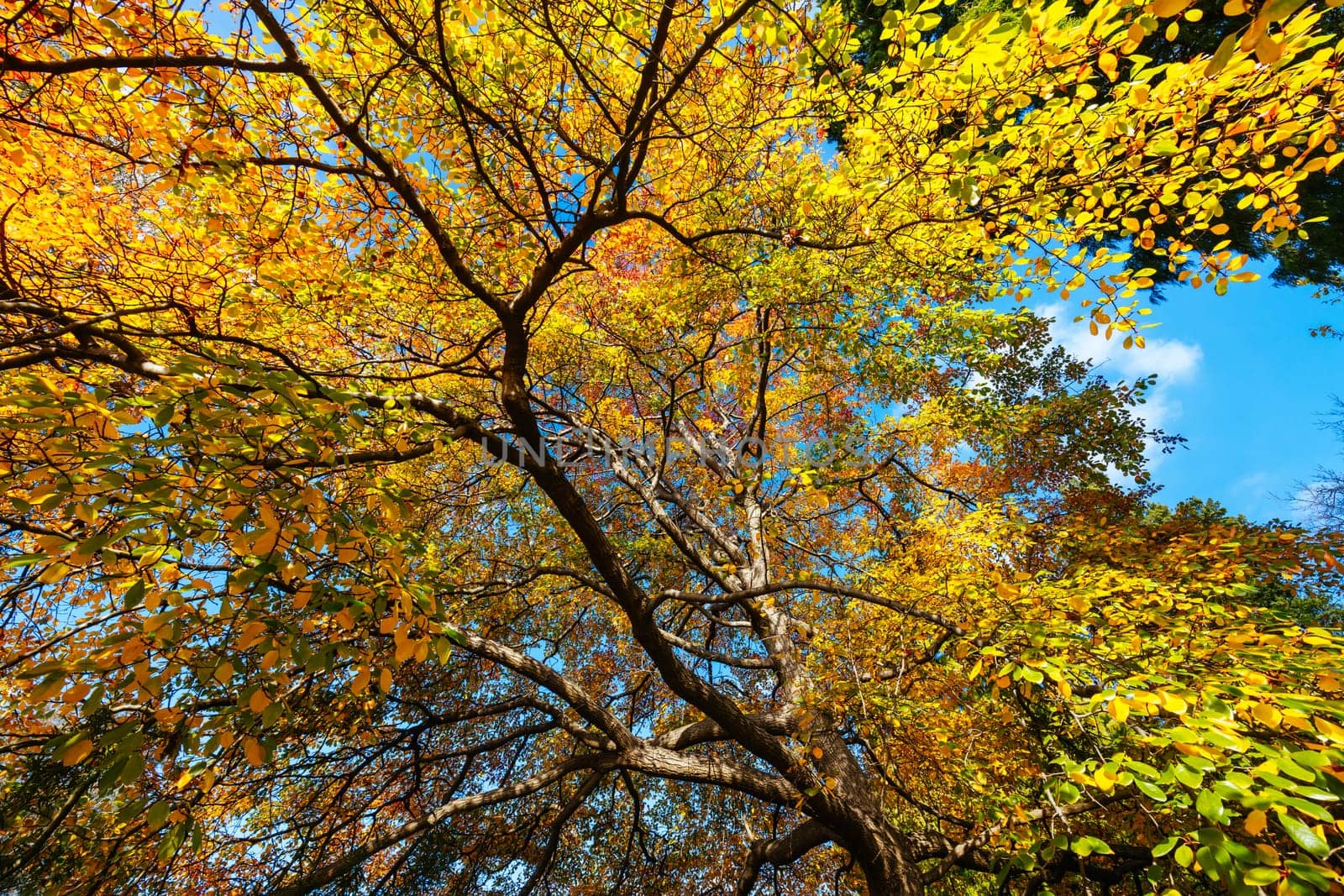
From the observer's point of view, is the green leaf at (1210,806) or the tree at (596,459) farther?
the tree at (596,459)

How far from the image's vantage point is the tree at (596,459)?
1.92 m

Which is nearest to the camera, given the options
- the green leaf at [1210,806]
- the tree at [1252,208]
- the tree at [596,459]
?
the green leaf at [1210,806]

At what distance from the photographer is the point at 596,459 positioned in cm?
798

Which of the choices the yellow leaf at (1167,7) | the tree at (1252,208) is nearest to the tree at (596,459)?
the yellow leaf at (1167,7)

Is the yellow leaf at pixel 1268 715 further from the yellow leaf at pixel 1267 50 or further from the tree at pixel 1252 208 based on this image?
the tree at pixel 1252 208

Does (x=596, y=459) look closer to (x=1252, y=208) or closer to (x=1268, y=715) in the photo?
(x=1268, y=715)

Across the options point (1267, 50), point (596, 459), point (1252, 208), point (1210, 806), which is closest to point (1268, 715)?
point (1210, 806)

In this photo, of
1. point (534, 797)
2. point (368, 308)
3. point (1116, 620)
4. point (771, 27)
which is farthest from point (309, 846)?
point (771, 27)

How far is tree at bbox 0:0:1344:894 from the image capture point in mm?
1923

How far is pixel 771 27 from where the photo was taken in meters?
2.33

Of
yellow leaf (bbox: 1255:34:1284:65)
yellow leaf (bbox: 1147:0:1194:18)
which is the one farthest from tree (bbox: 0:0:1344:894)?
yellow leaf (bbox: 1255:34:1284:65)

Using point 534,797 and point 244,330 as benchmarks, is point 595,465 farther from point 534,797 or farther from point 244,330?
point 244,330

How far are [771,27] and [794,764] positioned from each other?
5067mm

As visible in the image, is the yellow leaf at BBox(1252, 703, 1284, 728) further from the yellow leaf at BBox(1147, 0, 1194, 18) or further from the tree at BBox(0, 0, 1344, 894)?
the yellow leaf at BBox(1147, 0, 1194, 18)
